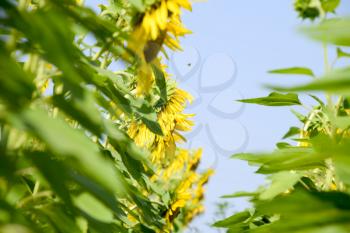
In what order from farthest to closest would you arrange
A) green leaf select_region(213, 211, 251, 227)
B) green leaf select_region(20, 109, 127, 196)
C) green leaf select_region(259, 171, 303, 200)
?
green leaf select_region(213, 211, 251, 227), green leaf select_region(259, 171, 303, 200), green leaf select_region(20, 109, 127, 196)

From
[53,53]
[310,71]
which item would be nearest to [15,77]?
[53,53]

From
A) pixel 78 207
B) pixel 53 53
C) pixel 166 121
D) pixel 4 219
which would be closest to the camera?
pixel 53 53

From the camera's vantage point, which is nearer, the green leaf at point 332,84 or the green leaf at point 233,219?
the green leaf at point 332,84

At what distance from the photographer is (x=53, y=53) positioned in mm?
839

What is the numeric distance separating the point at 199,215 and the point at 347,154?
5.56 m

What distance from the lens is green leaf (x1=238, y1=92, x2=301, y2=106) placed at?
70.9 inches

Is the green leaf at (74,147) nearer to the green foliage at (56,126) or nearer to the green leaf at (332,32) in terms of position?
the green foliage at (56,126)

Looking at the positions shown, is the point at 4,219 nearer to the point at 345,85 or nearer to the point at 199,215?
the point at 345,85

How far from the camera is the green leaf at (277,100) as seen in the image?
1801mm

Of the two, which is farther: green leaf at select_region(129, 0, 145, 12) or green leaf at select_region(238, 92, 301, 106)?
green leaf at select_region(238, 92, 301, 106)

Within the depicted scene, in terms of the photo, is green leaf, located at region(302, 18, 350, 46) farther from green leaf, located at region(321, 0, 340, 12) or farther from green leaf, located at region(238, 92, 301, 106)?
green leaf, located at region(238, 92, 301, 106)

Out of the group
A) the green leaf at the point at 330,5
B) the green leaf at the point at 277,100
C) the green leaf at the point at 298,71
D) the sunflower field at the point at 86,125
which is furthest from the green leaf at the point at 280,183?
the green leaf at the point at 330,5

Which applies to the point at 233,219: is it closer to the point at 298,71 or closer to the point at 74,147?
the point at 298,71

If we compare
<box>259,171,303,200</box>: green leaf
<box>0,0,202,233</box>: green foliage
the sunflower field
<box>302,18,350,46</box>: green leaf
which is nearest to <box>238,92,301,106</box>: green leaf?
the sunflower field
